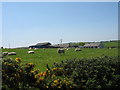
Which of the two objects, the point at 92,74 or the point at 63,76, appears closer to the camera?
the point at 63,76

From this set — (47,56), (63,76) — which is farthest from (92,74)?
(47,56)

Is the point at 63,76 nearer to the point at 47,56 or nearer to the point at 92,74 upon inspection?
the point at 92,74

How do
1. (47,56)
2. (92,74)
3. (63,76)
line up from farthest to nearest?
(47,56) → (92,74) → (63,76)

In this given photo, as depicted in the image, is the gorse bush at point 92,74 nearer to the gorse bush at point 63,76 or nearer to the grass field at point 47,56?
the gorse bush at point 63,76

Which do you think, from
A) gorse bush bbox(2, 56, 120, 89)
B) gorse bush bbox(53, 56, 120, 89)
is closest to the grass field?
gorse bush bbox(53, 56, 120, 89)

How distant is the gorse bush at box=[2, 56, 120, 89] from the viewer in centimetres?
654

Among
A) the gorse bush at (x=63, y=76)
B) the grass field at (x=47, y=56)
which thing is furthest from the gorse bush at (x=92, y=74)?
the grass field at (x=47, y=56)

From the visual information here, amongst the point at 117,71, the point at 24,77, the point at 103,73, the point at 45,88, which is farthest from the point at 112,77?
the point at 24,77

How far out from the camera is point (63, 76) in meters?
7.75

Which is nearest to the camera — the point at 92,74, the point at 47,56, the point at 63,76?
the point at 63,76

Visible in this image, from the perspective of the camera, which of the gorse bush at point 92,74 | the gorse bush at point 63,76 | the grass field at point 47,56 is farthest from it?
the grass field at point 47,56

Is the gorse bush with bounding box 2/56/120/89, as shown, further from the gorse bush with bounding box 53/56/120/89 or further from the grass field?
the grass field

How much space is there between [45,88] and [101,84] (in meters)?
2.42

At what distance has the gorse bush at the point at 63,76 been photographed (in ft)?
21.5
